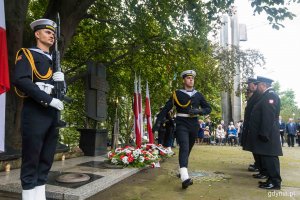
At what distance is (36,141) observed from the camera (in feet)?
11.5

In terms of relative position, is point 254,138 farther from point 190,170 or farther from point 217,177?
point 190,170

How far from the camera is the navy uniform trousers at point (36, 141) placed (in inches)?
136

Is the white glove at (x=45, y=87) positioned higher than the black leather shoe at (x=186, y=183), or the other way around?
Answer: the white glove at (x=45, y=87)

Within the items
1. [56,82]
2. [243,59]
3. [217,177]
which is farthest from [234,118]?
[56,82]

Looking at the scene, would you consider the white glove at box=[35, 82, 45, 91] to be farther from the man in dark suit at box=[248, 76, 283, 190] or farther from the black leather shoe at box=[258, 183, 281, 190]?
the black leather shoe at box=[258, 183, 281, 190]

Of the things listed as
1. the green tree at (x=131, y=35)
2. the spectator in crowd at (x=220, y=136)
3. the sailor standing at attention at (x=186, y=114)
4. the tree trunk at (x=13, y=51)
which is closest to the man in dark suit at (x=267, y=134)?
the sailor standing at attention at (x=186, y=114)

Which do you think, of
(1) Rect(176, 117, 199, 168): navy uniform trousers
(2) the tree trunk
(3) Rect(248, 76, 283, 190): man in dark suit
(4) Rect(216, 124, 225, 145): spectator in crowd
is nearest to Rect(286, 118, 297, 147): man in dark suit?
(4) Rect(216, 124, 225, 145): spectator in crowd

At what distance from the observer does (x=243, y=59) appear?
17.0m

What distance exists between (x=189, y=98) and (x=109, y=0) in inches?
260

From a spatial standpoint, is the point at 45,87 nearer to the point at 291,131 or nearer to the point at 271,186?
the point at 271,186

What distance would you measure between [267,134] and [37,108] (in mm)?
4044

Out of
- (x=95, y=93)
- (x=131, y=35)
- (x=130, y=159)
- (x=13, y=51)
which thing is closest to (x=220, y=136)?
(x=131, y=35)

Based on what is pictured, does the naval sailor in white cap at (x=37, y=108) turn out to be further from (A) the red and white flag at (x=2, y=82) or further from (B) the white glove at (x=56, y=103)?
(A) the red and white flag at (x=2, y=82)

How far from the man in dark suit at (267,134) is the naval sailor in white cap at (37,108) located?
3772 millimetres
